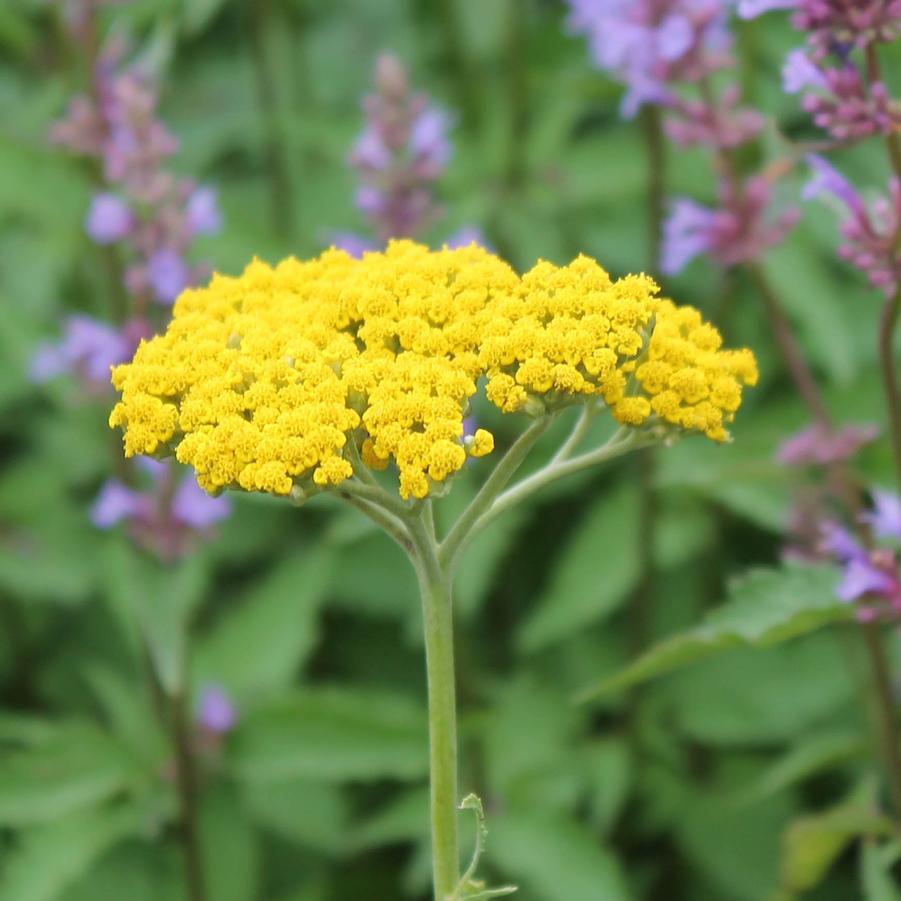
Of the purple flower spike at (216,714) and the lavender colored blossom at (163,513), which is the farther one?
the purple flower spike at (216,714)

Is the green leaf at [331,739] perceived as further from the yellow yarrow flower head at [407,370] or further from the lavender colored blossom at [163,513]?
the yellow yarrow flower head at [407,370]

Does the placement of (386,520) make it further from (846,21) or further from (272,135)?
(272,135)

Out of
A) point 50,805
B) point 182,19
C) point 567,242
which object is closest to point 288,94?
point 182,19

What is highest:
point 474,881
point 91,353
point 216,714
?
point 91,353

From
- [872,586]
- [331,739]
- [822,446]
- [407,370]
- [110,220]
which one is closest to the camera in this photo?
[407,370]

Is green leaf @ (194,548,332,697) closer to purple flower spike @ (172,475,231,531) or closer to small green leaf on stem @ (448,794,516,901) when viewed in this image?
purple flower spike @ (172,475,231,531)

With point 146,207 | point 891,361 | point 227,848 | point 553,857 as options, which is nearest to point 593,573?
point 553,857

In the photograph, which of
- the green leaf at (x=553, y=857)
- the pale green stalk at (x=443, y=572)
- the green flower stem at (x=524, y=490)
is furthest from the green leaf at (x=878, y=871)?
the green flower stem at (x=524, y=490)
